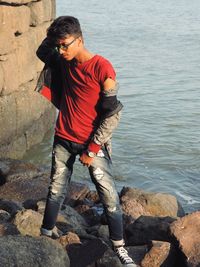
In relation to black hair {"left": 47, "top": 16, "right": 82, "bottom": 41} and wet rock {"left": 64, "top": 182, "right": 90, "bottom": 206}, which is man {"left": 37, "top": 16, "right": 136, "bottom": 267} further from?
wet rock {"left": 64, "top": 182, "right": 90, "bottom": 206}

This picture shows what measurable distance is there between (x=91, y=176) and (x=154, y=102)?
12.7m

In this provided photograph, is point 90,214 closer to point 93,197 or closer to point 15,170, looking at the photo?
point 93,197

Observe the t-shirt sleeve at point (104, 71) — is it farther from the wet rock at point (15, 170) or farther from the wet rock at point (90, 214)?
the wet rock at point (15, 170)

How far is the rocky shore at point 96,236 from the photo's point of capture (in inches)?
167

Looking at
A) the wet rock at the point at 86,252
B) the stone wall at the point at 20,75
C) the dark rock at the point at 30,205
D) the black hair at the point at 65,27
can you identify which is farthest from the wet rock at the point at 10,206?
the stone wall at the point at 20,75

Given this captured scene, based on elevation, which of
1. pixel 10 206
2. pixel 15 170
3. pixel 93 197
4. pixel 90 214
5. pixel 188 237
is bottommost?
pixel 15 170

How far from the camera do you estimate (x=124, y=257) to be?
4.76 meters

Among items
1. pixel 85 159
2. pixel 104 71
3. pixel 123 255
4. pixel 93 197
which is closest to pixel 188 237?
pixel 123 255

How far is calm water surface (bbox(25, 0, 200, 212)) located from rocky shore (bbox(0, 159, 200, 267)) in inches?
92.4

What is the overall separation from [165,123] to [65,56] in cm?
1082

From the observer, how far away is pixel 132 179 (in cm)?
1096

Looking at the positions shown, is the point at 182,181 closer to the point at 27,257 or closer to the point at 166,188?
the point at 166,188

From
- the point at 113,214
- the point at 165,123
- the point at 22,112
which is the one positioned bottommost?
the point at 165,123

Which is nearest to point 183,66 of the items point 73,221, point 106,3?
point 73,221
